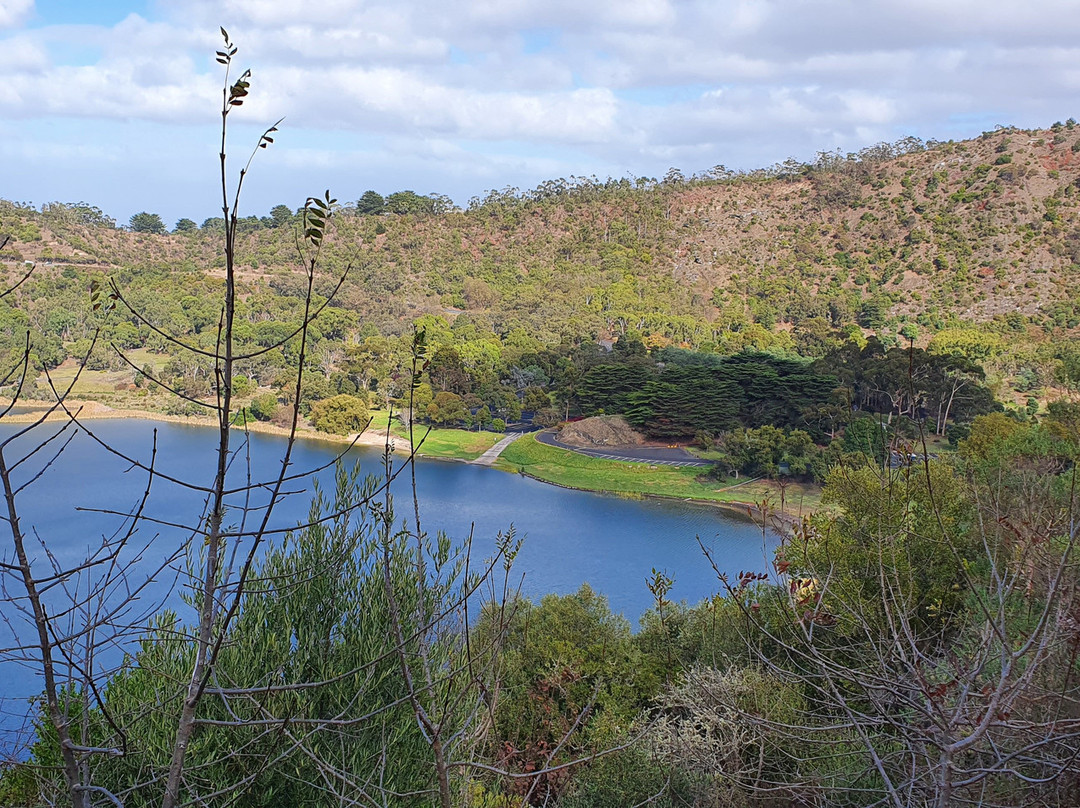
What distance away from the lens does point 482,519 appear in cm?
1989

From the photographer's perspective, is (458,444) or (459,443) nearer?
(458,444)

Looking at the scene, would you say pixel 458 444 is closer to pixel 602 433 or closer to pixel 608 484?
pixel 602 433

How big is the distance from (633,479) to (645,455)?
2.22 meters

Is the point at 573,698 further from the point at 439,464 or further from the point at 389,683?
the point at 439,464

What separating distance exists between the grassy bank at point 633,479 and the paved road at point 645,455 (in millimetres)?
352

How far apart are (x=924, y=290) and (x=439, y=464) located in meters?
27.3

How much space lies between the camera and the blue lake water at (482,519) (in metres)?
15.5

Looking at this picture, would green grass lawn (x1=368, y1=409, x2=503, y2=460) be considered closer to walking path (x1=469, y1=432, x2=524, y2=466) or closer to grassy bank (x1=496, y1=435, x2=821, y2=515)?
walking path (x1=469, y1=432, x2=524, y2=466)

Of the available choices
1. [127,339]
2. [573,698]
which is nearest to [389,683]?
[573,698]

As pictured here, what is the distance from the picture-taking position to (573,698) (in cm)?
774

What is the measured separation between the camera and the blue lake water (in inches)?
611

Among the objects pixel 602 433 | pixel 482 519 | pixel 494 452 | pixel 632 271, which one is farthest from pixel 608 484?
pixel 632 271

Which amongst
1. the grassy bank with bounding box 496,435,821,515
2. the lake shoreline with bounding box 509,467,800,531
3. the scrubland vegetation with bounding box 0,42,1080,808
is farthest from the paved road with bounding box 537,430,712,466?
the lake shoreline with bounding box 509,467,800,531

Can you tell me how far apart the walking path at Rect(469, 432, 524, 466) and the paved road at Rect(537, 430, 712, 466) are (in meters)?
1.35
